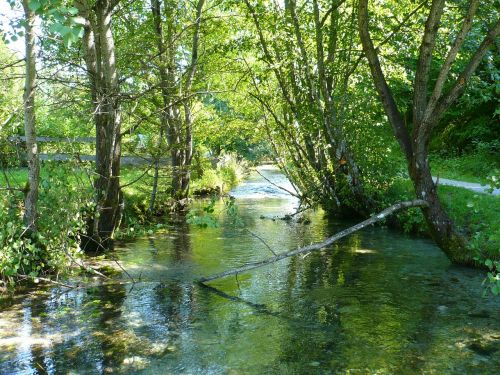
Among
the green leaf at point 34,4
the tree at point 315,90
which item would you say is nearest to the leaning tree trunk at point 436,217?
the tree at point 315,90

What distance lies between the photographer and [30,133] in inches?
336

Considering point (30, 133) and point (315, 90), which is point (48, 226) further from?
point (315, 90)

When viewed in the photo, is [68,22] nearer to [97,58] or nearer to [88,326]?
[88,326]

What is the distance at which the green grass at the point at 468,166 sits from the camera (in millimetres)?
19625

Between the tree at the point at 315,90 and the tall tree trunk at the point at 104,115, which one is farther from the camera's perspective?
the tree at the point at 315,90

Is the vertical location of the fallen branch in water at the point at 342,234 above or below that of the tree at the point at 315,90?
below

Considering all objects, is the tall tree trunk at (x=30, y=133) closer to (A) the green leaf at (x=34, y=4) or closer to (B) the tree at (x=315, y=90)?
(A) the green leaf at (x=34, y=4)

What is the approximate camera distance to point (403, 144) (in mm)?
9422

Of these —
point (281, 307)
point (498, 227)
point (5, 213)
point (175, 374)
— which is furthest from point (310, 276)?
point (5, 213)

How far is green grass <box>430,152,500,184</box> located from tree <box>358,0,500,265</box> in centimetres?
1004

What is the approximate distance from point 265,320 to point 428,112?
182 inches

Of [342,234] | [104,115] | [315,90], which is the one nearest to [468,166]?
[315,90]

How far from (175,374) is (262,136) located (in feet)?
39.6

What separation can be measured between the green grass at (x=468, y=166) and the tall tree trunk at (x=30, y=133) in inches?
600
